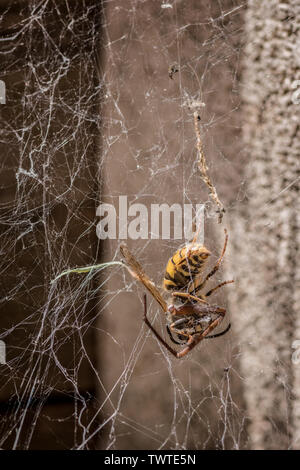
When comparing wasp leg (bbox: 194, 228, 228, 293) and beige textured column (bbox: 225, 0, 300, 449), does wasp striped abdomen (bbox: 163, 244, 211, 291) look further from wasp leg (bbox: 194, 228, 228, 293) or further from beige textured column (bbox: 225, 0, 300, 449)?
beige textured column (bbox: 225, 0, 300, 449)

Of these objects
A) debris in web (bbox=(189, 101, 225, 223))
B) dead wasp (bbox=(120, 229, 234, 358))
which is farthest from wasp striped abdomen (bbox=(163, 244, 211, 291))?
debris in web (bbox=(189, 101, 225, 223))

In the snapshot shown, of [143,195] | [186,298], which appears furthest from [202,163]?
[186,298]

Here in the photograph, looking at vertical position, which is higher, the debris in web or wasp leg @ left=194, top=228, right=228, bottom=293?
the debris in web

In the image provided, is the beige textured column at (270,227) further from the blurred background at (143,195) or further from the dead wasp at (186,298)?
the dead wasp at (186,298)

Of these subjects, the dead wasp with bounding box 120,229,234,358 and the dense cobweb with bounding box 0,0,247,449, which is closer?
the dead wasp with bounding box 120,229,234,358

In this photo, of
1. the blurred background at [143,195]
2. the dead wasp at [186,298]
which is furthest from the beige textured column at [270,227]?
the dead wasp at [186,298]

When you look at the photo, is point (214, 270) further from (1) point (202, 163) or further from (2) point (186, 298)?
(1) point (202, 163)
